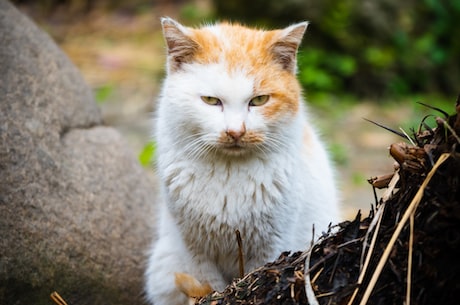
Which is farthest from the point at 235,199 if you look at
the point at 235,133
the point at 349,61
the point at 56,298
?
the point at 349,61

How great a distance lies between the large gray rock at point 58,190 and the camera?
2.72m

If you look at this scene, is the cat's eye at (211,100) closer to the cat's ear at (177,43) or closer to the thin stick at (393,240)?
the cat's ear at (177,43)

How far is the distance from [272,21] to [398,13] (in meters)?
1.49

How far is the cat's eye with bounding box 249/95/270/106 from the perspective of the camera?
2551mm

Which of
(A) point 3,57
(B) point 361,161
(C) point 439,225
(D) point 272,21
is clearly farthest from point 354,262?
(D) point 272,21

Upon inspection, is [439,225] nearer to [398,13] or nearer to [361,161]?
[361,161]

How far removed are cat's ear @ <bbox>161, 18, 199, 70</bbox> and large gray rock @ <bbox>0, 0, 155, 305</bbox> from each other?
2.49ft

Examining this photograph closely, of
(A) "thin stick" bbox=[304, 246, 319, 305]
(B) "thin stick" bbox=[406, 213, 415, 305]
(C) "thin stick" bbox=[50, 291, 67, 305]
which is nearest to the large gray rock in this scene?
(C) "thin stick" bbox=[50, 291, 67, 305]

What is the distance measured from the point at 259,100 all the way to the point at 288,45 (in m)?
0.29

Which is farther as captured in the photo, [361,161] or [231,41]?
[361,161]

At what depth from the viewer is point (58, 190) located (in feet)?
9.60

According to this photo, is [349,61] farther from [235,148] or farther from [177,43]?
[235,148]

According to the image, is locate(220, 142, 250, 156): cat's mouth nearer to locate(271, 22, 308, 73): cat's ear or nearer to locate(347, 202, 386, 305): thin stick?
locate(271, 22, 308, 73): cat's ear

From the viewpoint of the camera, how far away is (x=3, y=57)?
9.82ft
